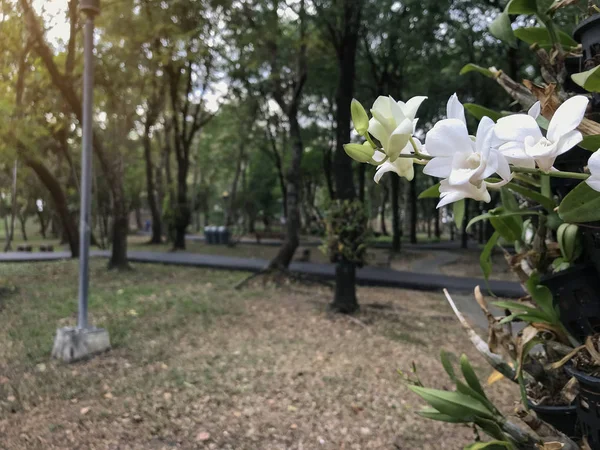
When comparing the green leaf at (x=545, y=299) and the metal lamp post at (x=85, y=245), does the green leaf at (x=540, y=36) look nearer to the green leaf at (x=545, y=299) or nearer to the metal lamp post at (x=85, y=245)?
the green leaf at (x=545, y=299)

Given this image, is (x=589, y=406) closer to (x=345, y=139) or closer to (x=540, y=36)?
(x=540, y=36)

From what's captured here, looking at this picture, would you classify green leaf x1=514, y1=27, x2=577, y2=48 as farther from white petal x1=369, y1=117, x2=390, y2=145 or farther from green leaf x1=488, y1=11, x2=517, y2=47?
white petal x1=369, y1=117, x2=390, y2=145

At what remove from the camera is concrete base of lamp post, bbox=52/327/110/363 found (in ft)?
13.0

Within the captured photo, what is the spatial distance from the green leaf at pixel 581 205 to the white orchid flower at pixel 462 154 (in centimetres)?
16

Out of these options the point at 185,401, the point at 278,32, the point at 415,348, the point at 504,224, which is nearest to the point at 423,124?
the point at 278,32

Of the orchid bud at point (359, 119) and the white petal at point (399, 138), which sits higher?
the orchid bud at point (359, 119)

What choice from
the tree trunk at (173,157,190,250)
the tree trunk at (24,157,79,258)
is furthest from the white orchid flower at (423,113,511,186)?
the tree trunk at (173,157,190,250)

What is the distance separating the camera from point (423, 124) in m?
11.8

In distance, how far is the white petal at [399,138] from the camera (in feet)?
2.33

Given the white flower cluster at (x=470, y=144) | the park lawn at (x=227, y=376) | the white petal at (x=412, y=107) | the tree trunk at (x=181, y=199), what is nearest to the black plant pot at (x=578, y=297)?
the white flower cluster at (x=470, y=144)

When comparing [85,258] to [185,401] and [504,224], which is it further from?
[504,224]

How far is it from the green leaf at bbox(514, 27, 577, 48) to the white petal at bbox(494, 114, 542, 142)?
0.78m

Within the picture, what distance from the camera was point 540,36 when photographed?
131 centimetres

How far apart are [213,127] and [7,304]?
1508cm
